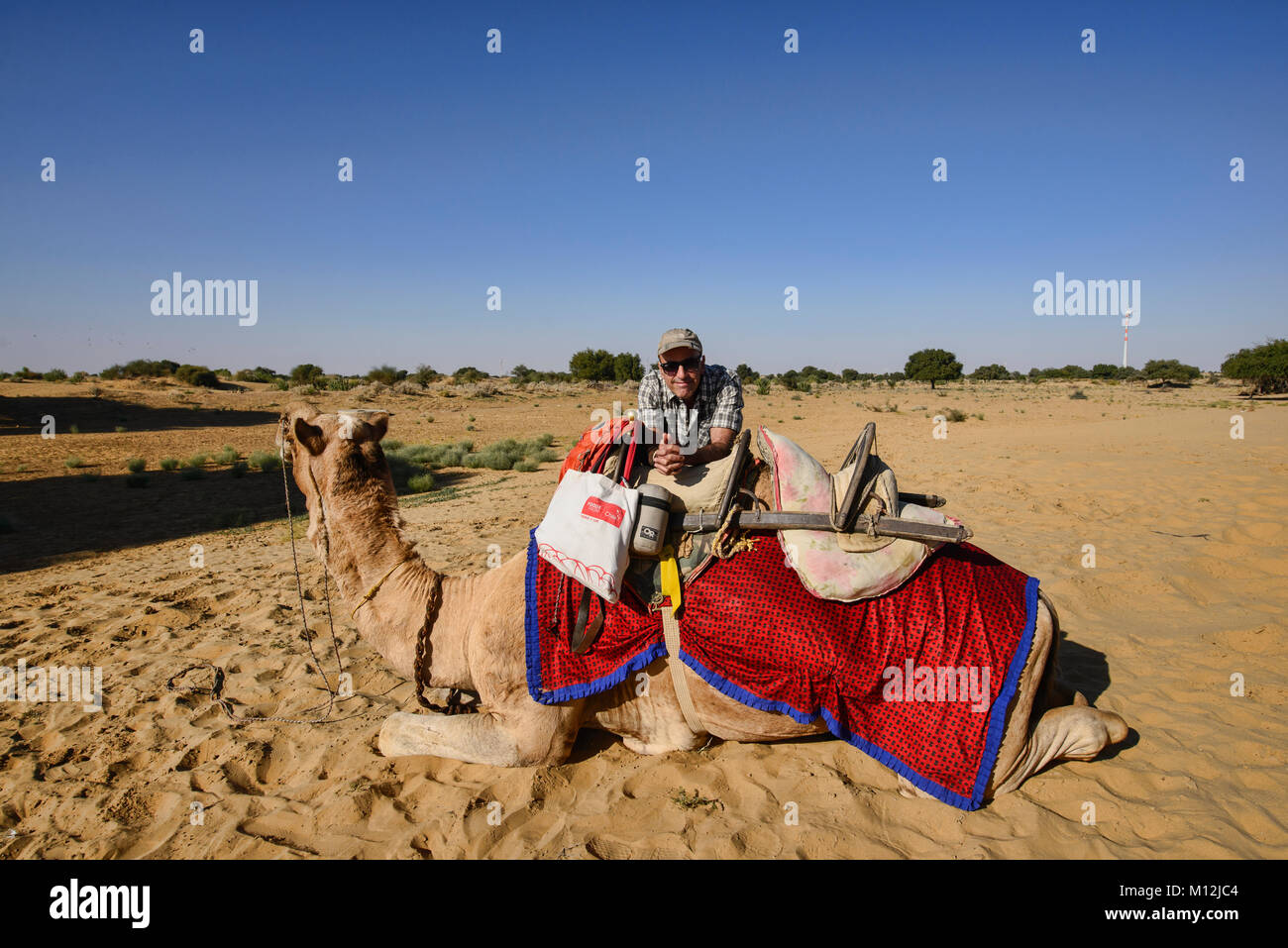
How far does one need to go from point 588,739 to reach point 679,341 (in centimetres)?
244

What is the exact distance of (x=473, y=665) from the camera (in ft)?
10.9

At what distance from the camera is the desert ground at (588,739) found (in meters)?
2.91

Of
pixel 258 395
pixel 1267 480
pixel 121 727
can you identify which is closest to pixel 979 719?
pixel 121 727

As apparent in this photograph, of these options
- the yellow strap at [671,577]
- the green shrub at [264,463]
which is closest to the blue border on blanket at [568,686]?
the yellow strap at [671,577]

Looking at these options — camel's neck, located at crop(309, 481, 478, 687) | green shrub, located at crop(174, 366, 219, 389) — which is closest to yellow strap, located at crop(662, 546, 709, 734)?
camel's neck, located at crop(309, 481, 478, 687)

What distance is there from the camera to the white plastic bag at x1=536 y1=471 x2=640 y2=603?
2.98 m

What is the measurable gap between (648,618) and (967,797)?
164 cm

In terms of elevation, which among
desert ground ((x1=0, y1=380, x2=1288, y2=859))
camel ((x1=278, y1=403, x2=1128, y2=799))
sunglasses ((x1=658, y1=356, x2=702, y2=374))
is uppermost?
sunglasses ((x1=658, y1=356, x2=702, y2=374))

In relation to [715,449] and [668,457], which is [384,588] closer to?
[668,457]

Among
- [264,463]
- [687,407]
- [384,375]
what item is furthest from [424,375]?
[687,407]

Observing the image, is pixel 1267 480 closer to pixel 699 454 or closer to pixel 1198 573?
pixel 1198 573

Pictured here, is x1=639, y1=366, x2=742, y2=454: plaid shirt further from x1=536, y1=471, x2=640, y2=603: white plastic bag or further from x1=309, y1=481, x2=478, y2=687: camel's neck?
x1=309, y1=481, x2=478, y2=687: camel's neck

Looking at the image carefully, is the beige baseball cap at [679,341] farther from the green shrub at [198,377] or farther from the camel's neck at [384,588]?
the green shrub at [198,377]

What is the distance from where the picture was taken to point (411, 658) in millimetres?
3391
